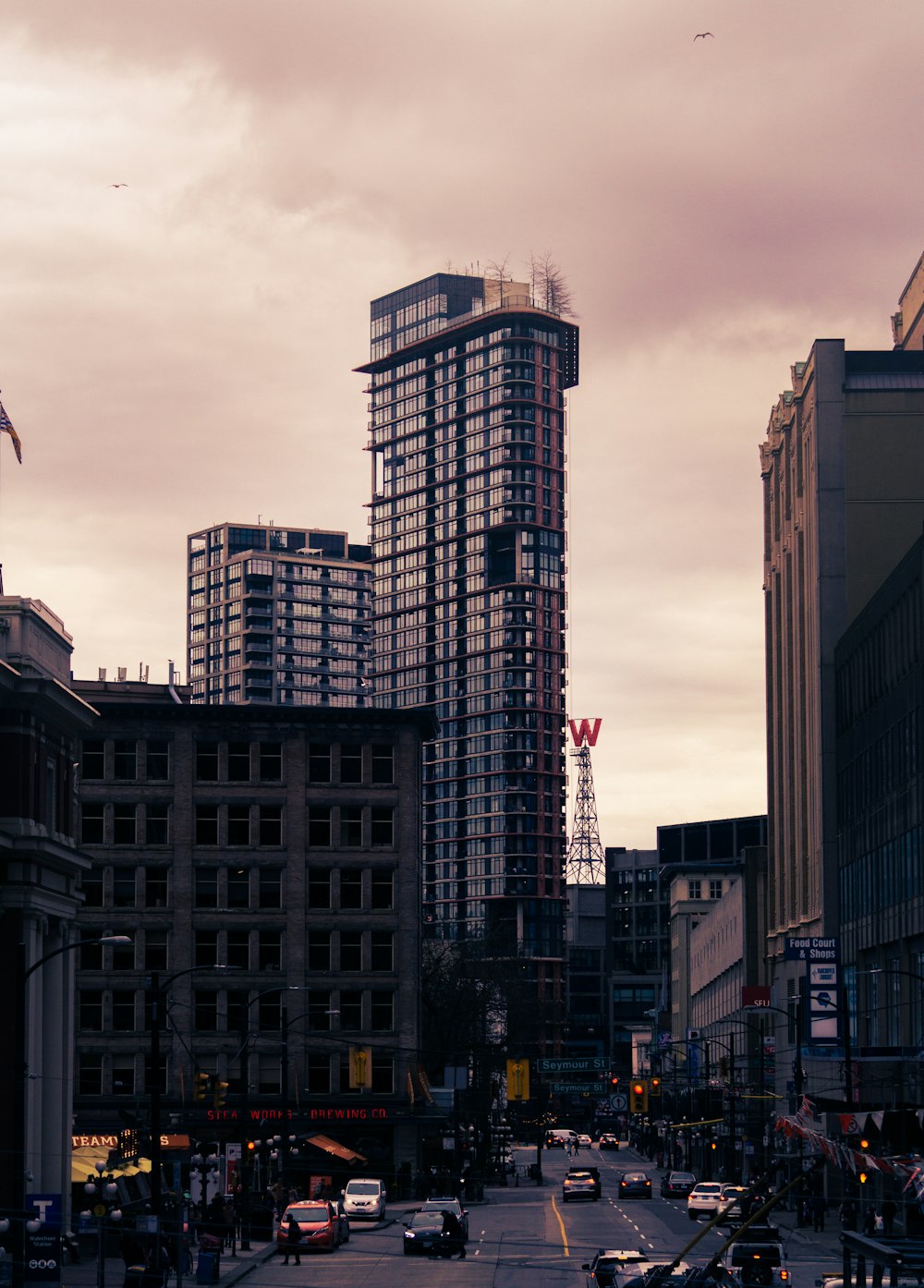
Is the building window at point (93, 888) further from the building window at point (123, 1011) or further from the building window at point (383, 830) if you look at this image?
the building window at point (383, 830)

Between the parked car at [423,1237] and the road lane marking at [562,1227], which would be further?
the parked car at [423,1237]

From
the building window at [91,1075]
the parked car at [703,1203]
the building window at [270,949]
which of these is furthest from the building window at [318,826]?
the parked car at [703,1203]

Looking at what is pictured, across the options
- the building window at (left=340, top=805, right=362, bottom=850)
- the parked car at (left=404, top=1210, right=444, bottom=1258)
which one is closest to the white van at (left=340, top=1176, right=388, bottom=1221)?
the parked car at (left=404, top=1210, right=444, bottom=1258)

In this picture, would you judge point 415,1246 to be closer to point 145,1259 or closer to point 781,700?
point 145,1259

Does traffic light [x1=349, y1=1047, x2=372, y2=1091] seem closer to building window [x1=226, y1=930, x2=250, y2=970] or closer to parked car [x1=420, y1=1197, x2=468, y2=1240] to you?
building window [x1=226, y1=930, x2=250, y2=970]

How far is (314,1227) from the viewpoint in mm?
78125

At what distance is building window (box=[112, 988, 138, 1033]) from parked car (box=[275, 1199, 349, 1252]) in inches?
1455

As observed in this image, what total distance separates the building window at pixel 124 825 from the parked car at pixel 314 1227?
40.6 m

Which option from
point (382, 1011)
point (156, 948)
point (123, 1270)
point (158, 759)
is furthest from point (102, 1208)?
point (158, 759)

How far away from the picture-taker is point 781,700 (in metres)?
134

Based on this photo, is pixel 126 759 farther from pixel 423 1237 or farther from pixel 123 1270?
pixel 123 1270

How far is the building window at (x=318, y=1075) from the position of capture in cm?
11694

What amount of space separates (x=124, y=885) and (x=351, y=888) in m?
13.1

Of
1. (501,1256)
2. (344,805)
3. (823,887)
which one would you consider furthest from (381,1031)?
(501,1256)
